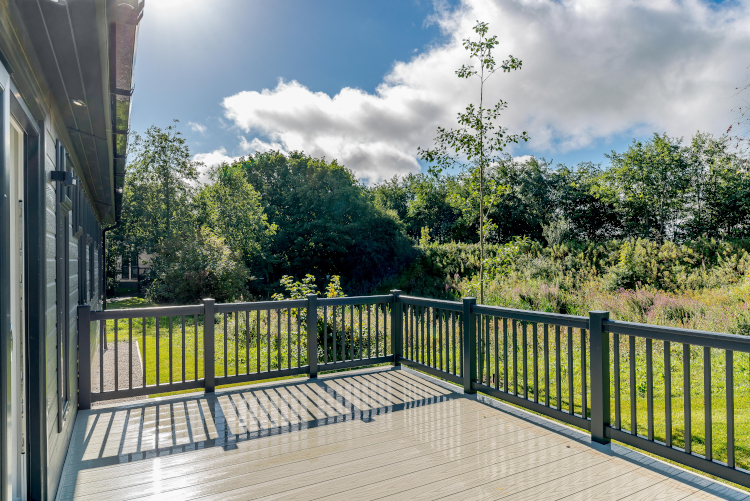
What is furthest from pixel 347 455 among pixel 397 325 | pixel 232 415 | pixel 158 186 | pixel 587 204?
pixel 587 204

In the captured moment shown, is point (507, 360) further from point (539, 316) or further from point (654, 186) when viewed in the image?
point (654, 186)

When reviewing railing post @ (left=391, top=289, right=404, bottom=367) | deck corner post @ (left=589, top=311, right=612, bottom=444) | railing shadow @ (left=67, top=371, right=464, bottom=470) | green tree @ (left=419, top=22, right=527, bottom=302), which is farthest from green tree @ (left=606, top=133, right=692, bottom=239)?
deck corner post @ (left=589, top=311, right=612, bottom=444)

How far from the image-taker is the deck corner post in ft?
9.27

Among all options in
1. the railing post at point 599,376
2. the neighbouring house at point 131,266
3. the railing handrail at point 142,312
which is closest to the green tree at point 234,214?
the neighbouring house at point 131,266

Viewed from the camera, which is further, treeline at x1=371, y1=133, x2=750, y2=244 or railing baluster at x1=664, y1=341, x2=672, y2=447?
treeline at x1=371, y1=133, x2=750, y2=244

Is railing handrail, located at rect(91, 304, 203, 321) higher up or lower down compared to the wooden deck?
higher up

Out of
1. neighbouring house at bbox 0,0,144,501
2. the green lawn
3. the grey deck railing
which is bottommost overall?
the green lawn

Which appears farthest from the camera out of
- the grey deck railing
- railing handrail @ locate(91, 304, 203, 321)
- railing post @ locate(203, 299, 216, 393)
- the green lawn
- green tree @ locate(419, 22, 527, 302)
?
green tree @ locate(419, 22, 527, 302)

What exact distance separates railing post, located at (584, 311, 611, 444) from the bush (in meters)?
11.5

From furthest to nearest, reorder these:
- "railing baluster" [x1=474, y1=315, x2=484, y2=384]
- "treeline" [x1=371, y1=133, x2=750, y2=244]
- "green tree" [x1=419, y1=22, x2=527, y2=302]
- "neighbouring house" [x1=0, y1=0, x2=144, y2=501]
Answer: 1. "treeline" [x1=371, y1=133, x2=750, y2=244]
2. "green tree" [x1=419, y1=22, x2=527, y2=302]
3. "railing baluster" [x1=474, y1=315, x2=484, y2=384]
4. "neighbouring house" [x1=0, y1=0, x2=144, y2=501]

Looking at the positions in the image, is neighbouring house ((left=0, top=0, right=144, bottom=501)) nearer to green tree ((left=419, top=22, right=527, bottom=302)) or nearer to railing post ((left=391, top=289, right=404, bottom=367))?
railing post ((left=391, top=289, right=404, bottom=367))

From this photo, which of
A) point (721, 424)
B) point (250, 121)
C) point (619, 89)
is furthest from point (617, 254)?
point (250, 121)

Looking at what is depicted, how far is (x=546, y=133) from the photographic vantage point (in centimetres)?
2106

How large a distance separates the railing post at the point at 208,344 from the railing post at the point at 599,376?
318cm
